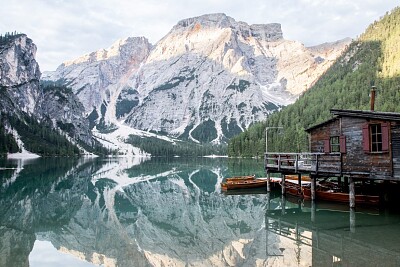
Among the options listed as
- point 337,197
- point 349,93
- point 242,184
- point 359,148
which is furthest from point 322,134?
point 349,93

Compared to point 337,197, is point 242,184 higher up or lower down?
lower down

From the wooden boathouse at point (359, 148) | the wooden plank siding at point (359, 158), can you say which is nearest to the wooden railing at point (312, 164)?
the wooden boathouse at point (359, 148)

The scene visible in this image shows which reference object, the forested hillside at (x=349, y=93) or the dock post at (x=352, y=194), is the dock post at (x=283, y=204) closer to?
the dock post at (x=352, y=194)

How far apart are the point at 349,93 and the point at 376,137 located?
135 meters

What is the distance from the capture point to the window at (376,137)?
89.9 feet

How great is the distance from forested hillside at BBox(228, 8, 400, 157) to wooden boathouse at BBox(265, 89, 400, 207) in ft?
318

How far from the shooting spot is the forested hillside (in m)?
139

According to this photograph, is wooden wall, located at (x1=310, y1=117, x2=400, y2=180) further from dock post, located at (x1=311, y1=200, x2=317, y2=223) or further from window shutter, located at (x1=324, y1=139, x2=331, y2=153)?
dock post, located at (x1=311, y1=200, x2=317, y2=223)

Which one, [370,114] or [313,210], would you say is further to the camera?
[313,210]

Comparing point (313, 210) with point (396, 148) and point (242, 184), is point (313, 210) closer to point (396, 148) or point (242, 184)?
point (396, 148)

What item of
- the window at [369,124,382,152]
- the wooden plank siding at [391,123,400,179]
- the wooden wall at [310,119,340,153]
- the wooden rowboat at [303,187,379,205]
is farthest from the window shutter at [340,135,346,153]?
the wooden plank siding at [391,123,400,179]

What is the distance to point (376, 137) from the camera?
27.6 m

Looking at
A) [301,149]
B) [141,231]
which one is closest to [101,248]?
[141,231]

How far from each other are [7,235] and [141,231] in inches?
334
